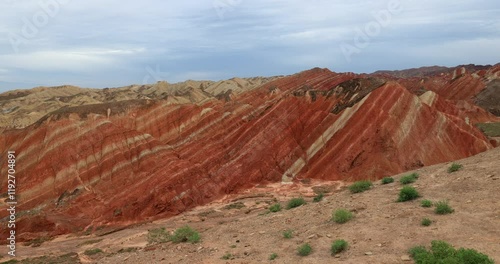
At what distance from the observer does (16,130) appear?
1363 inches

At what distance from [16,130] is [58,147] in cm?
637

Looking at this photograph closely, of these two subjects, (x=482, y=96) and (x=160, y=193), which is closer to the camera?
(x=160, y=193)

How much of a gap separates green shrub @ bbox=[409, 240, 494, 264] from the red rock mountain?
1937 centimetres

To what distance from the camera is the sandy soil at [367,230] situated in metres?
11.1

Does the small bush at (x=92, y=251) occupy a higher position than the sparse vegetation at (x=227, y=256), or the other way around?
the sparse vegetation at (x=227, y=256)

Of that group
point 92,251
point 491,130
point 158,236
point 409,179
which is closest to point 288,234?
point 409,179

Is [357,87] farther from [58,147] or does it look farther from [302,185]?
[58,147]

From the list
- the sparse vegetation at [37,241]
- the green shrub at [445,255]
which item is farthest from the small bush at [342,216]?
the sparse vegetation at [37,241]

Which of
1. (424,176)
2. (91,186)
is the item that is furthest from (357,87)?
(91,186)

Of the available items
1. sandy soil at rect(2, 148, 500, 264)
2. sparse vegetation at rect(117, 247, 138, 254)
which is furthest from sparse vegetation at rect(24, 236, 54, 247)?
sparse vegetation at rect(117, 247, 138, 254)

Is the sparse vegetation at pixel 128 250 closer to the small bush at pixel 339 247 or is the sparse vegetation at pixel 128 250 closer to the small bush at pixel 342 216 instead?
the small bush at pixel 342 216

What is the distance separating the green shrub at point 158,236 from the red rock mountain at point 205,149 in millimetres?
5050

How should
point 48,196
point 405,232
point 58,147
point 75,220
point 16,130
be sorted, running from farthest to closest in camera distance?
point 16,130 → point 58,147 → point 48,196 → point 75,220 → point 405,232

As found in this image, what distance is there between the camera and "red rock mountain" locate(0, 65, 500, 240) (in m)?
28.3
